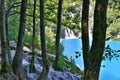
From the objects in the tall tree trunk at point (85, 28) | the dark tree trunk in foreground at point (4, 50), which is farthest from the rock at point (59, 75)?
the tall tree trunk at point (85, 28)

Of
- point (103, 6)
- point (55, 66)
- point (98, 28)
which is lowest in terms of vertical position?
point (55, 66)

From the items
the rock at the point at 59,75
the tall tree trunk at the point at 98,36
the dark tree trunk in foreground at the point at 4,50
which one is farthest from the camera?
the rock at the point at 59,75

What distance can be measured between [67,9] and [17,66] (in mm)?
4123

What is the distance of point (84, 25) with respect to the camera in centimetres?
718

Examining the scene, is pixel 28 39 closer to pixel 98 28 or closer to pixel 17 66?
pixel 17 66

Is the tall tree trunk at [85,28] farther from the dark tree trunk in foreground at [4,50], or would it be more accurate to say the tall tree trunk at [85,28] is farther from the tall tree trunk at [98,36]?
Result: the dark tree trunk in foreground at [4,50]

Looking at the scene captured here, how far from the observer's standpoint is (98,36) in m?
5.97

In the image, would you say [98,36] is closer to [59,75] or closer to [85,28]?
[85,28]

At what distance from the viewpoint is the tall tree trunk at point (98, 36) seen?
596 cm

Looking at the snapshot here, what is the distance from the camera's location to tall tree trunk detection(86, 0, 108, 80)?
596 cm

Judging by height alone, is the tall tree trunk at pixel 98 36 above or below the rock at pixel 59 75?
above

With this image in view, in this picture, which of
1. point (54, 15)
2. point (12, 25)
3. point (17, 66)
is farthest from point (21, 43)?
point (12, 25)

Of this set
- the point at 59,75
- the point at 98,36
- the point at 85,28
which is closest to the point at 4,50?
the point at 85,28

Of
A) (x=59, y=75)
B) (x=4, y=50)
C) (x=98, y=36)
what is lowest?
(x=59, y=75)
